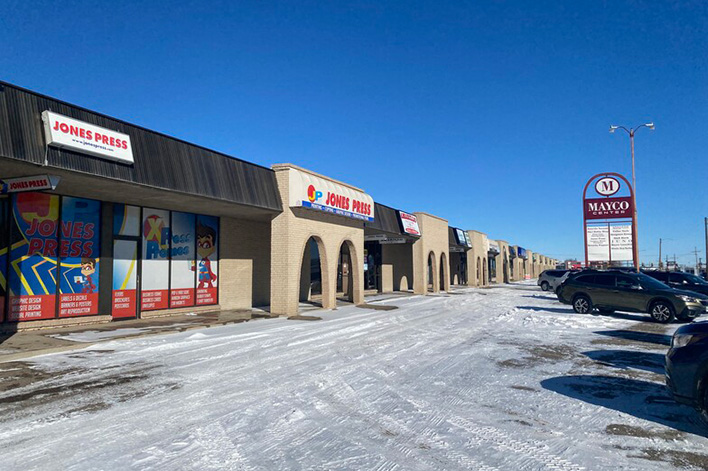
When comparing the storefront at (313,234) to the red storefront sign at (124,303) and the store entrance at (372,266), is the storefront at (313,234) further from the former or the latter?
the store entrance at (372,266)

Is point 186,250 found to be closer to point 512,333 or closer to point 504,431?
point 512,333

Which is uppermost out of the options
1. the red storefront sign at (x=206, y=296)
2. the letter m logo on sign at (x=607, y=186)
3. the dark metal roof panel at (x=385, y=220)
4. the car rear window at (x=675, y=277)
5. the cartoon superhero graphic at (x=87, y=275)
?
the letter m logo on sign at (x=607, y=186)

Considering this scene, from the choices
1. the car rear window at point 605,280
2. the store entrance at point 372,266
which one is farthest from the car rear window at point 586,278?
the store entrance at point 372,266

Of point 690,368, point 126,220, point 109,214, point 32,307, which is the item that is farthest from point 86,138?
point 690,368

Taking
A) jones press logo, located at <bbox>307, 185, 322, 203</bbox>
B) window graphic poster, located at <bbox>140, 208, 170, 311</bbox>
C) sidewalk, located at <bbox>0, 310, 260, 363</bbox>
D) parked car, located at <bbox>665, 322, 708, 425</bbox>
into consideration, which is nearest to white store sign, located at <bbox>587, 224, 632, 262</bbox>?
jones press logo, located at <bbox>307, 185, 322, 203</bbox>

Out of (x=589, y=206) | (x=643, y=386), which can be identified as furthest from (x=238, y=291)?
(x=589, y=206)

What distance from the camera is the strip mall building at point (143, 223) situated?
11008 millimetres

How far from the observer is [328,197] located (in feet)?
67.4

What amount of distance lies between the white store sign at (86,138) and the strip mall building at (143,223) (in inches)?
1.1

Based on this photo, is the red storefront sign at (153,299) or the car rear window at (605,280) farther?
the car rear window at (605,280)

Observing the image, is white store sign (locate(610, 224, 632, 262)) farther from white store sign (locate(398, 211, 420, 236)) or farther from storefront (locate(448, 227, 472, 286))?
storefront (locate(448, 227, 472, 286))

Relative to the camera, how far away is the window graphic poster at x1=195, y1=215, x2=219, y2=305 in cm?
1884

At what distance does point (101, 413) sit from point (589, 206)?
27862 mm

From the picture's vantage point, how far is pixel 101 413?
601cm
